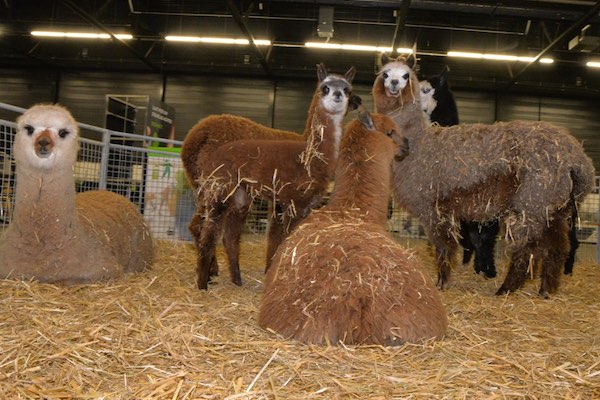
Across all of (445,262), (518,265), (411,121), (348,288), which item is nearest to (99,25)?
(411,121)

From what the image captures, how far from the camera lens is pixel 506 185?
5.34 m

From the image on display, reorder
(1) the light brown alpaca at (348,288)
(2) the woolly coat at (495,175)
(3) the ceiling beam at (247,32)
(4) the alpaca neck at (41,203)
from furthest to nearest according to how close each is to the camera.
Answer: (3) the ceiling beam at (247,32)
(2) the woolly coat at (495,175)
(4) the alpaca neck at (41,203)
(1) the light brown alpaca at (348,288)

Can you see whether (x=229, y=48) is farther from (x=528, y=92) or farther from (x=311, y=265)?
(x=311, y=265)

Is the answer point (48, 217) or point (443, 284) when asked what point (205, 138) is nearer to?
point (48, 217)

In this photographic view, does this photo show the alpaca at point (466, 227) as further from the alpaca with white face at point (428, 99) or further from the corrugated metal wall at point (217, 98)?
the corrugated metal wall at point (217, 98)

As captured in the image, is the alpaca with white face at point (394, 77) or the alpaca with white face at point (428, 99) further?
the alpaca with white face at point (428, 99)

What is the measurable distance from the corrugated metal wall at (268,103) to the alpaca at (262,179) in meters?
17.9

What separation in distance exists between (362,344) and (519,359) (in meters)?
0.83

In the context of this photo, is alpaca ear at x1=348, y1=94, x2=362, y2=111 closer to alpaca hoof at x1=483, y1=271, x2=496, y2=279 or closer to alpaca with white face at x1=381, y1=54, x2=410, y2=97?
alpaca with white face at x1=381, y1=54, x2=410, y2=97

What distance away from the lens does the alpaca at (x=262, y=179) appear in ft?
16.1

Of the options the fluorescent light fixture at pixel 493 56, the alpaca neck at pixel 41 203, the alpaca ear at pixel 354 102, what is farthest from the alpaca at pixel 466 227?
the fluorescent light fixture at pixel 493 56

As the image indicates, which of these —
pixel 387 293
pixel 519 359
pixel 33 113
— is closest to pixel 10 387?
pixel 387 293

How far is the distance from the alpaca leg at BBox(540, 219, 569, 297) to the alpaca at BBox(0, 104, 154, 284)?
13.1 ft

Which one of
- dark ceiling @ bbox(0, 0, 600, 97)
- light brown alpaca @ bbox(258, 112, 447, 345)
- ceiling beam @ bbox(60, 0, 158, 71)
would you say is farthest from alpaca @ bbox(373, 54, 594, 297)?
ceiling beam @ bbox(60, 0, 158, 71)
